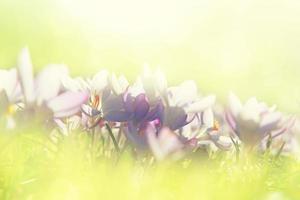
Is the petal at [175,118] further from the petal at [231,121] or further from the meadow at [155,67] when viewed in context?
the petal at [231,121]

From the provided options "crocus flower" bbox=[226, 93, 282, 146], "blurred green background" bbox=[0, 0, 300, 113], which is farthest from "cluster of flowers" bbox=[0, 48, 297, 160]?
"blurred green background" bbox=[0, 0, 300, 113]

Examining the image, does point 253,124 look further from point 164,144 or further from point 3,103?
point 3,103

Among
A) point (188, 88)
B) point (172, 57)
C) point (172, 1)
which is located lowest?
point (172, 57)

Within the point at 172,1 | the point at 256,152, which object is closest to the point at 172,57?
the point at 172,1

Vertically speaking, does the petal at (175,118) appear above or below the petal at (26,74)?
below

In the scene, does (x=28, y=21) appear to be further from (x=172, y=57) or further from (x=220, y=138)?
(x=220, y=138)

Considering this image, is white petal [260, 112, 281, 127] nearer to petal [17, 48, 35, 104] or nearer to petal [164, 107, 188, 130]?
petal [164, 107, 188, 130]

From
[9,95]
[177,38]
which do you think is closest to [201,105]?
[9,95]

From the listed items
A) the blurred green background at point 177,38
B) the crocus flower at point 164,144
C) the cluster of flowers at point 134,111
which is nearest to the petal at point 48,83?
the cluster of flowers at point 134,111
